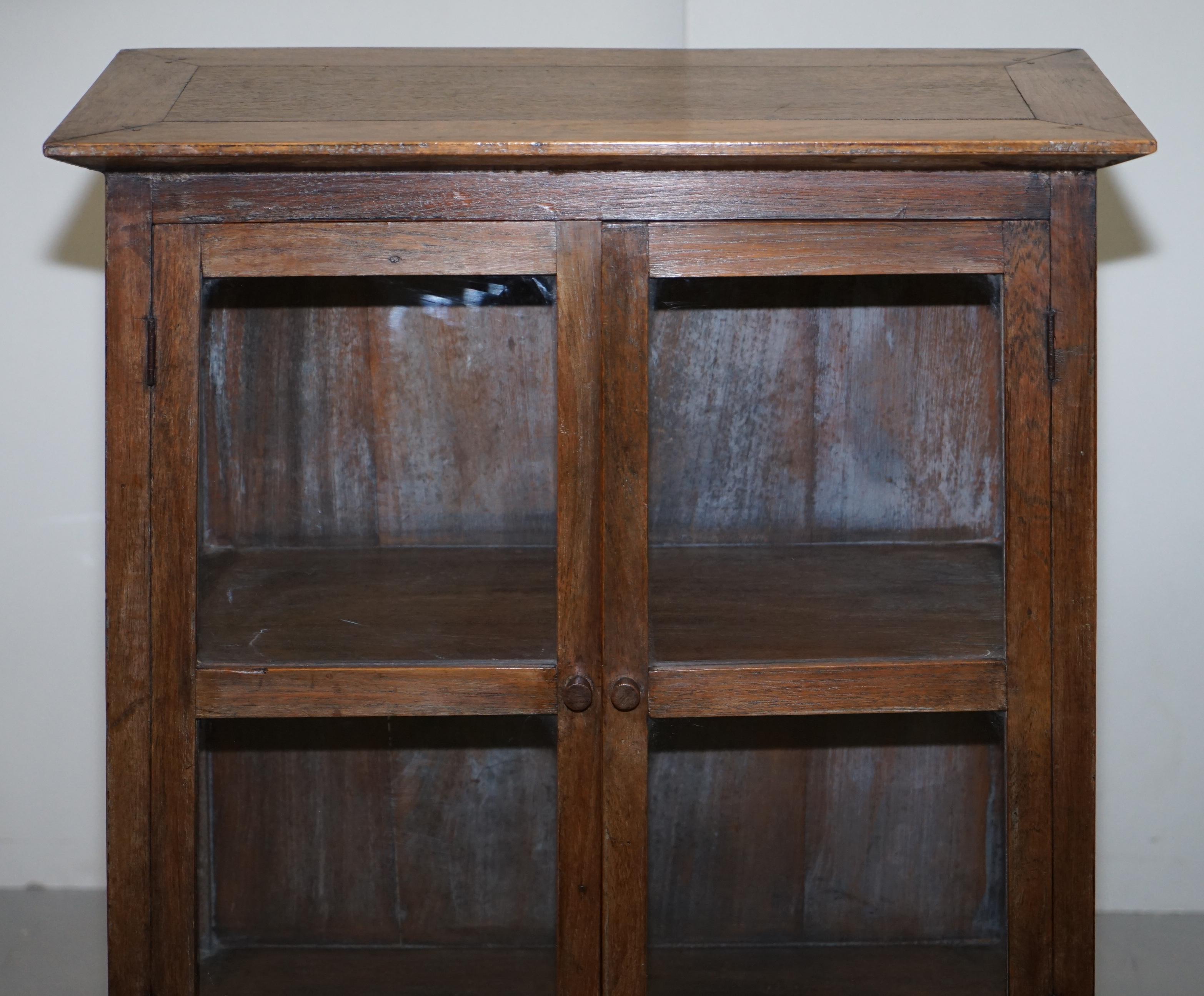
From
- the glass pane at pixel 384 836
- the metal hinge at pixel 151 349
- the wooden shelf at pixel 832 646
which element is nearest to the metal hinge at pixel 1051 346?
the wooden shelf at pixel 832 646

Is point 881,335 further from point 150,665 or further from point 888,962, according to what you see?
point 150,665

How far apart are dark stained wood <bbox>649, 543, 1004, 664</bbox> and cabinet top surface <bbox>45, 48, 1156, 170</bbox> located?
0.47 metres

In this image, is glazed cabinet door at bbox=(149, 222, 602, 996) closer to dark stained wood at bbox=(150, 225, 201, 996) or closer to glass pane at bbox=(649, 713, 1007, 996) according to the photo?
dark stained wood at bbox=(150, 225, 201, 996)

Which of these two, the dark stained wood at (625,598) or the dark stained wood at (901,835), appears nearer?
the dark stained wood at (625,598)

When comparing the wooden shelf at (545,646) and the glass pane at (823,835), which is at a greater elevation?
the wooden shelf at (545,646)

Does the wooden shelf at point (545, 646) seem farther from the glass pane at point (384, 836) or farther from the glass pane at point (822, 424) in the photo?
the glass pane at point (384, 836)

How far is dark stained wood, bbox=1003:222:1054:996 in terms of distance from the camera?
1.05 meters

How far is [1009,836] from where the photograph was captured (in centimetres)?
108

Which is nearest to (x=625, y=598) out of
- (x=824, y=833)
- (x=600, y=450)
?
(x=600, y=450)

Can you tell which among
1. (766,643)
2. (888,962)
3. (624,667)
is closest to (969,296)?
(766,643)

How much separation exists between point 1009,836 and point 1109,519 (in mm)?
620

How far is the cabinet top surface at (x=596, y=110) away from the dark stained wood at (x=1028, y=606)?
A: 0.44 feet

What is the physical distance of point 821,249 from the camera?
1038mm

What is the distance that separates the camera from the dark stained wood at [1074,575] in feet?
3.42
